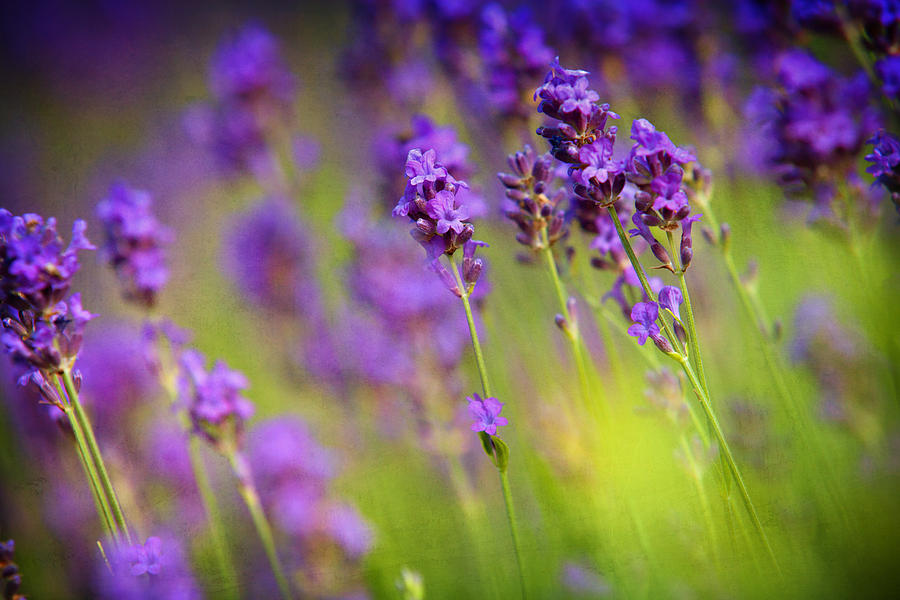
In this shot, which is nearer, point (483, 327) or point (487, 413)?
point (487, 413)

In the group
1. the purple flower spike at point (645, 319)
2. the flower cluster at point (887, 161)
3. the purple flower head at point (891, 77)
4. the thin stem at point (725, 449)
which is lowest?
the thin stem at point (725, 449)

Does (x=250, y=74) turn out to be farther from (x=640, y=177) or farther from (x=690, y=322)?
(x=690, y=322)

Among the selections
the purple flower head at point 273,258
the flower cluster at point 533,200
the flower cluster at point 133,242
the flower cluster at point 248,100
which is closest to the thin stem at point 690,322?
the flower cluster at point 533,200

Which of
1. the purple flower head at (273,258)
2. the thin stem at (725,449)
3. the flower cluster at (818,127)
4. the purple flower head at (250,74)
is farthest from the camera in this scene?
the purple flower head at (250,74)

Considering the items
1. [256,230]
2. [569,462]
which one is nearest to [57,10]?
[256,230]

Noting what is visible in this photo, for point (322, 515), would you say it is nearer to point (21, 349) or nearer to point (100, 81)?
point (21, 349)

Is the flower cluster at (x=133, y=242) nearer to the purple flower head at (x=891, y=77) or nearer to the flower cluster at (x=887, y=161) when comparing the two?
the flower cluster at (x=887, y=161)

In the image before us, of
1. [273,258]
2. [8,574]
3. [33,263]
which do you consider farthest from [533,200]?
[273,258]

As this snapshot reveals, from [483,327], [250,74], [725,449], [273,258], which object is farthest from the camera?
[250,74]
